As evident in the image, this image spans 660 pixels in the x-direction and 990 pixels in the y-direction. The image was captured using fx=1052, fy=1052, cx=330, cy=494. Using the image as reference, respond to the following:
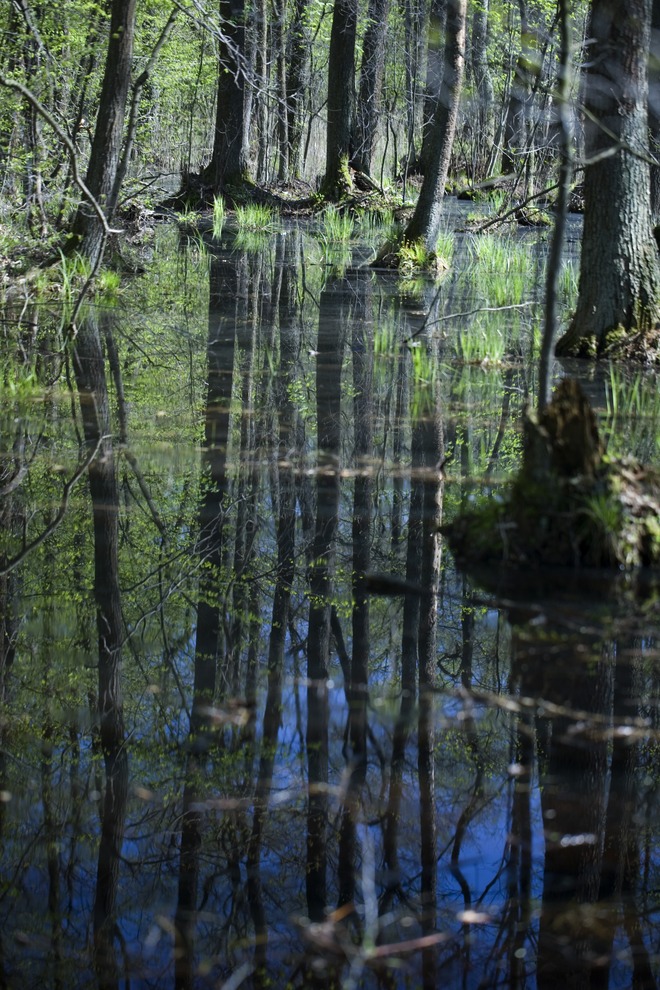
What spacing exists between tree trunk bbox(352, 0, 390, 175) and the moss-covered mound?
19.4 meters

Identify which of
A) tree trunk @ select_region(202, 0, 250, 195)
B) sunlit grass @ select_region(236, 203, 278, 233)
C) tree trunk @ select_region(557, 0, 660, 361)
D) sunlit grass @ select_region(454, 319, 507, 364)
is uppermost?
tree trunk @ select_region(202, 0, 250, 195)

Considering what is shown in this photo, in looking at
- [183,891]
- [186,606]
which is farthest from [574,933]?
[186,606]

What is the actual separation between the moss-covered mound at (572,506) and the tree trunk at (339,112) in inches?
735

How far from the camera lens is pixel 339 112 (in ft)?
73.3

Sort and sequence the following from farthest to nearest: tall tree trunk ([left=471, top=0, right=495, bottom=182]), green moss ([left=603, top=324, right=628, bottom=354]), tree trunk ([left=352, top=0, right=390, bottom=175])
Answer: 1. tall tree trunk ([left=471, top=0, right=495, bottom=182])
2. tree trunk ([left=352, top=0, right=390, bottom=175])
3. green moss ([left=603, top=324, right=628, bottom=354])

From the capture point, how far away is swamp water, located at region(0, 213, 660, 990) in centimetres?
223

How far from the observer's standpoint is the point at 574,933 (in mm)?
2219

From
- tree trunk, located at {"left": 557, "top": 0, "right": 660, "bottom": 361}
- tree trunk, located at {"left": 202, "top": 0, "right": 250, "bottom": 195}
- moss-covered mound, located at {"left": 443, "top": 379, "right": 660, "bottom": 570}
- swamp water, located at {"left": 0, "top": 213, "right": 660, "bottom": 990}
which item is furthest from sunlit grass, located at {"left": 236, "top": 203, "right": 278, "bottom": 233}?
moss-covered mound, located at {"left": 443, "top": 379, "right": 660, "bottom": 570}

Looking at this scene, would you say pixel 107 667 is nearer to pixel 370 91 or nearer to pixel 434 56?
pixel 370 91

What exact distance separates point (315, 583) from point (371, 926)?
2295mm

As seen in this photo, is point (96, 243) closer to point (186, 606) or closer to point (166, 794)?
point (186, 606)

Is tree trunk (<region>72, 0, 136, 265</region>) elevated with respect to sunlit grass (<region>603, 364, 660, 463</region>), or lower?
elevated

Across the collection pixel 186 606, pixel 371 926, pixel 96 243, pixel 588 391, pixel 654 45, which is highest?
pixel 654 45

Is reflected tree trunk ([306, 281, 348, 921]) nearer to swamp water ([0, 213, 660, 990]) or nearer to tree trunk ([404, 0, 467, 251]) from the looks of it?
swamp water ([0, 213, 660, 990])
